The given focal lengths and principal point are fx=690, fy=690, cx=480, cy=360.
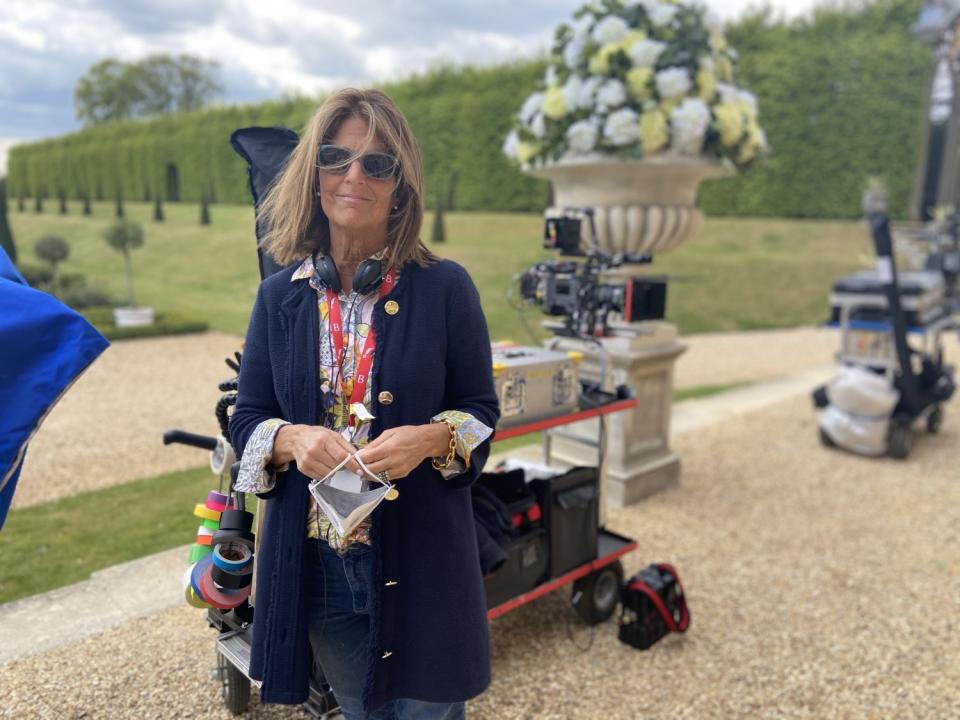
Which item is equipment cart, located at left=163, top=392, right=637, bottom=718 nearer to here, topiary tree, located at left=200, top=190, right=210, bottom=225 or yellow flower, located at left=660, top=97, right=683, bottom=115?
yellow flower, located at left=660, top=97, right=683, bottom=115

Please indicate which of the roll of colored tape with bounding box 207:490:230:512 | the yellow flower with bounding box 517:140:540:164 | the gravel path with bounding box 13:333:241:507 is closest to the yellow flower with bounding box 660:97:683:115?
the yellow flower with bounding box 517:140:540:164

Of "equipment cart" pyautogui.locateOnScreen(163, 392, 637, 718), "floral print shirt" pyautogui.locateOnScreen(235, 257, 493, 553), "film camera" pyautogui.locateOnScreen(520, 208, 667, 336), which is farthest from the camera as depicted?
"film camera" pyautogui.locateOnScreen(520, 208, 667, 336)

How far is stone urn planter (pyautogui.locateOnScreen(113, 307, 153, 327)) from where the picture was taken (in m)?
11.6

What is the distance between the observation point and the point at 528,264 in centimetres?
1420

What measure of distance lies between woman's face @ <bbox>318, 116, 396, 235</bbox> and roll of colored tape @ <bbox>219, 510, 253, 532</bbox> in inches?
36.3

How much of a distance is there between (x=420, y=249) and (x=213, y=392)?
272 inches

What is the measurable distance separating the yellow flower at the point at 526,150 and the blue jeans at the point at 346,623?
3.69 m

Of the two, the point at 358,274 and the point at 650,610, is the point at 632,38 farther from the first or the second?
the point at 358,274

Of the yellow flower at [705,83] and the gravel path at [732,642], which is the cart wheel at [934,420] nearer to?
the gravel path at [732,642]

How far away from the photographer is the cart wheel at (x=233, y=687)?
7.51ft

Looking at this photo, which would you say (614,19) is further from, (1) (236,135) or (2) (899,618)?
(2) (899,618)

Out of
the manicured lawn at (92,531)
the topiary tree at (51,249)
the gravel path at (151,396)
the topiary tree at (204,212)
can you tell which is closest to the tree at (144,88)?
the topiary tree at (204,212)

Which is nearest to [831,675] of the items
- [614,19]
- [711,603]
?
[711,603]

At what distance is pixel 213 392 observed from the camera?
779 cm
